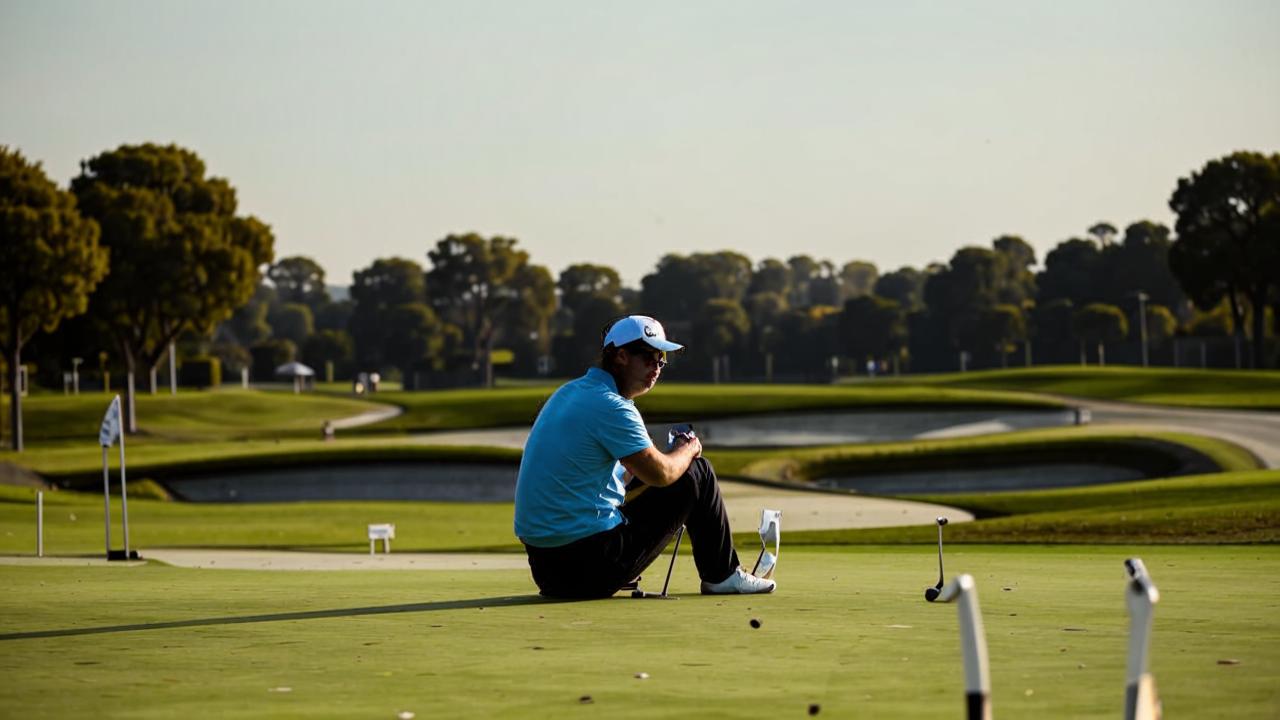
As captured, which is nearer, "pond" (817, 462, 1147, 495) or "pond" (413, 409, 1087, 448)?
"pond" (817, 462, 1147, 495)

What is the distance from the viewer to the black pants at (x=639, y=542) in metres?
9.81

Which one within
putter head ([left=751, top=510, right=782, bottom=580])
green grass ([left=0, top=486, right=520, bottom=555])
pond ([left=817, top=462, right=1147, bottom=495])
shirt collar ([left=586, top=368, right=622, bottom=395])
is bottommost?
pond ([left=817, top=462, right=1147, bottom=495])

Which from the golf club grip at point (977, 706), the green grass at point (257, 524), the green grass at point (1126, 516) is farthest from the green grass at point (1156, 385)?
the golf club grip at point (977, 706)

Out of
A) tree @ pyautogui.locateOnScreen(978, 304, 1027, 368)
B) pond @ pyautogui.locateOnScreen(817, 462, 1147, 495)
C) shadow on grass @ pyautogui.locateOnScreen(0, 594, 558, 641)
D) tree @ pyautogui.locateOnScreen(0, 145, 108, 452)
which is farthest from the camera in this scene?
tree @ pyautogui.locateOnScreen(978, 304, 1027, 368)

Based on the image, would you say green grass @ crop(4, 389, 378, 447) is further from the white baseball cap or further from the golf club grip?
the golf club grip

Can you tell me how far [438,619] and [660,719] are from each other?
3926 millimetres

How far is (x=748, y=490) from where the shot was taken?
4344cm

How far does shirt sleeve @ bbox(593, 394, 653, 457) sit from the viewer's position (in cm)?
952

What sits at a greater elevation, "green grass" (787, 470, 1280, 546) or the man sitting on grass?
the man sitting on grass

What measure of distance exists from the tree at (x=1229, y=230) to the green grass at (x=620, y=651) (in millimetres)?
93138

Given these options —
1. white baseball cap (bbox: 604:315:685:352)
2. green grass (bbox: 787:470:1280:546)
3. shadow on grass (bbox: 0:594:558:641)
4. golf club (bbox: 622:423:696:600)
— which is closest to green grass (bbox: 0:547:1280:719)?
shadow on grass (bbox: 0:594:558:641)

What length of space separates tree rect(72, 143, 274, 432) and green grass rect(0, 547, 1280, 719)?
2386 inches

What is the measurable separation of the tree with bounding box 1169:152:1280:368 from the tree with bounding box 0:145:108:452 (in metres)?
68.1

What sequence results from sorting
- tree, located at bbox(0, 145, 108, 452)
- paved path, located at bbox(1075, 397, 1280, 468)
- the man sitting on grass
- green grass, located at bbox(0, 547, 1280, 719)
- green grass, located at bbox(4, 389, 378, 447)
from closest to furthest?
green grass, located at bbox(0, 547, 1280, 719) → the man sitting on grass → paved path, located at bbox(1075, 397, 1280, 468) → tree, located at bbox(0, 145, 108, 452) → green grass, located at bbox(4, 389, 378, 447)
